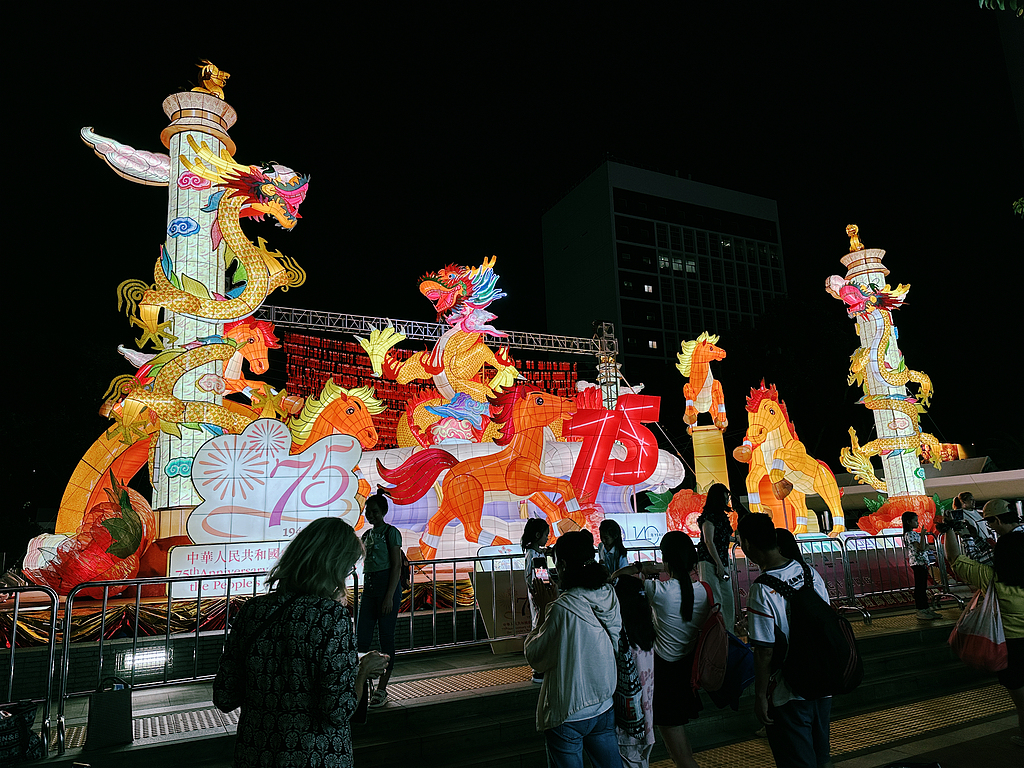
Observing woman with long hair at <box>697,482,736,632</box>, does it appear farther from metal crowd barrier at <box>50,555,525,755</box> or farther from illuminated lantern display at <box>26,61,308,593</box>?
illuminated lantern display at <box>26,61,308,593</box>

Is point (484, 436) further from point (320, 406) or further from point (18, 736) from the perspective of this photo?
point (18, 736)

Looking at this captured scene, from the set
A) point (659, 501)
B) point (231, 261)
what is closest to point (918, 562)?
point (659, 501)

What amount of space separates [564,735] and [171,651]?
4812mm

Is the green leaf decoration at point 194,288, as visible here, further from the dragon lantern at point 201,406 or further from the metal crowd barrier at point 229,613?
the metal crowd barrier at point 229,613

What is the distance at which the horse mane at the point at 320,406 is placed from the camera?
41.0 ft

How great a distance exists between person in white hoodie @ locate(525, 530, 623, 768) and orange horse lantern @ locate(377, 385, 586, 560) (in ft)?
29.9

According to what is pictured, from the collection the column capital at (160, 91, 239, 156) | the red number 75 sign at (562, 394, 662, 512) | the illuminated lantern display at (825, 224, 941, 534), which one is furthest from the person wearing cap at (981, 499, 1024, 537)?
the column capital at (160, 91, 239, 156)

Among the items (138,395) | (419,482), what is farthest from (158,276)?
(419,482)

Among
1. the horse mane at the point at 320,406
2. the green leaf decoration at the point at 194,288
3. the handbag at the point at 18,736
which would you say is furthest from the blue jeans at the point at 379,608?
the green leaf decoration at the point at 194,288

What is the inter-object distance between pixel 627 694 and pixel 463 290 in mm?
12403

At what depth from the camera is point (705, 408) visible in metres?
15.2

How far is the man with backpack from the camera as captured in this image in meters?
2.91

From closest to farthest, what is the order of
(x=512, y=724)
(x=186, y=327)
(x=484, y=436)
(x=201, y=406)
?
(x=512, y=724) → (x=201, y=406) → (x=186, y=327) → (x=484, y=436)

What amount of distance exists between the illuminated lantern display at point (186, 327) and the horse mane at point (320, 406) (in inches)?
20.6
